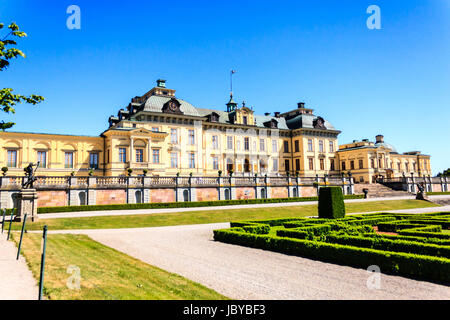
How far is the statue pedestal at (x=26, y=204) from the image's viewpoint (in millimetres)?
22172

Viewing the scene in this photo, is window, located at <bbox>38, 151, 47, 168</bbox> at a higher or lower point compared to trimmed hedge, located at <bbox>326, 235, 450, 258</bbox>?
higher

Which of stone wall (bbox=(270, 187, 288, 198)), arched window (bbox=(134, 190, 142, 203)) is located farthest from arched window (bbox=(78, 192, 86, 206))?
stone wall (bbox=(270, 187, 288, 198))

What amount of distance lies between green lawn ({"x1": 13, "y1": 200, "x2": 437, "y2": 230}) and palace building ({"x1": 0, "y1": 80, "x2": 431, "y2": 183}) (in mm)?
11042

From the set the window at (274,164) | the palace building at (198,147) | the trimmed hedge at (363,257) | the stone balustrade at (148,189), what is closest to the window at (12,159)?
the palace building at (198,147)

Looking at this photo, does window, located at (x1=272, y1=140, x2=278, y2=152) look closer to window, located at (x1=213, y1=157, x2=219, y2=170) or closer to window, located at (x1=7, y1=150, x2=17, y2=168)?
window, located at (x1=213, y1=157, x2=219, y2=170)

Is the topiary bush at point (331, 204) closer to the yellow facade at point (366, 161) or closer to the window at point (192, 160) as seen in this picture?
the window at point (192, 160)

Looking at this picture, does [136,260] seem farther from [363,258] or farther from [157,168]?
[157,168]

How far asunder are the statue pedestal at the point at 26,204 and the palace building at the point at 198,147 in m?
11.9

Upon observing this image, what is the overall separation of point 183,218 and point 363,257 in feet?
59.3

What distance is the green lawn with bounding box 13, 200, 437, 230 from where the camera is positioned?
22641 mm

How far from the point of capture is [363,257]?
1084cm

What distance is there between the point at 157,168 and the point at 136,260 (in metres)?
34.9
